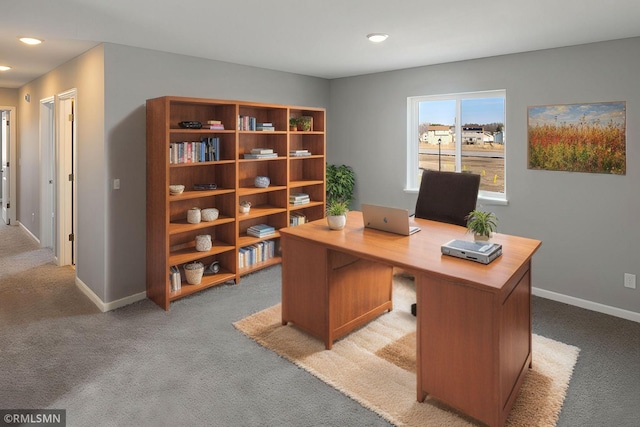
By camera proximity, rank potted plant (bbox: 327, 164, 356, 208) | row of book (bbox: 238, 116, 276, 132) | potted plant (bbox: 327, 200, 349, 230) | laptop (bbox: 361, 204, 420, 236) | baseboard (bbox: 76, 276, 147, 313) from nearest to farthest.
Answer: laptop (bbox: 361, 204, 420, 236) < potted plant (bbox: 327, 200, 349, 230) < baseboard (bbox: 76, 276, 147, 313) < row of book (bbox: 238, 116, 276, 132) < potted plant (bbox: 327, 164, 356, 208)

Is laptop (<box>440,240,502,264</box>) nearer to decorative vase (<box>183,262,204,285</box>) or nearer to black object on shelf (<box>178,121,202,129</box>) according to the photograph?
decorative vase (<box>183,262,204,285</box>)

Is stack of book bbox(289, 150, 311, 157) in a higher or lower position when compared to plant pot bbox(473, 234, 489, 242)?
higher

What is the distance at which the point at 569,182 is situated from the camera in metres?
3.82

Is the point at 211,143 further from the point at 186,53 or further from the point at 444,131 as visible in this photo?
the point at 444,131

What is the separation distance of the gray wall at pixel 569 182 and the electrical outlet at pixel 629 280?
0.12 feet

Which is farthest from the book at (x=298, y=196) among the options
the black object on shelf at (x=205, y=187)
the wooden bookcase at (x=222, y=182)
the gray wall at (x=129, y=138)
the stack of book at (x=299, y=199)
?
the gray wall at (x=129, y=138)

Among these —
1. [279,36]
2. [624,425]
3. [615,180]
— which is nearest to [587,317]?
[615,180]

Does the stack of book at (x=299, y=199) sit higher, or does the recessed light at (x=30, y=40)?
the recessed light at (x=30, y=40)

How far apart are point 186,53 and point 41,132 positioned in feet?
8.48

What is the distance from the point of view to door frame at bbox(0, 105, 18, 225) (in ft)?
21.6

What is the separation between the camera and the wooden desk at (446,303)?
2.08m

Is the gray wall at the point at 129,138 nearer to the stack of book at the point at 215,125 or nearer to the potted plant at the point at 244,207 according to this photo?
the stack of book at the point at 215,125

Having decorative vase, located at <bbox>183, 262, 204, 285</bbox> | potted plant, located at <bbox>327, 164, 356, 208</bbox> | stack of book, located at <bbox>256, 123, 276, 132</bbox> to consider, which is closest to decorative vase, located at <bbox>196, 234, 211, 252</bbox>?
decorative vase, located at <bbox>183, 262, 204, 285</bbox>

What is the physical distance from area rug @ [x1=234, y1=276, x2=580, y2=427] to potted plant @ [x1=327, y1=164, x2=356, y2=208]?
224 cm
